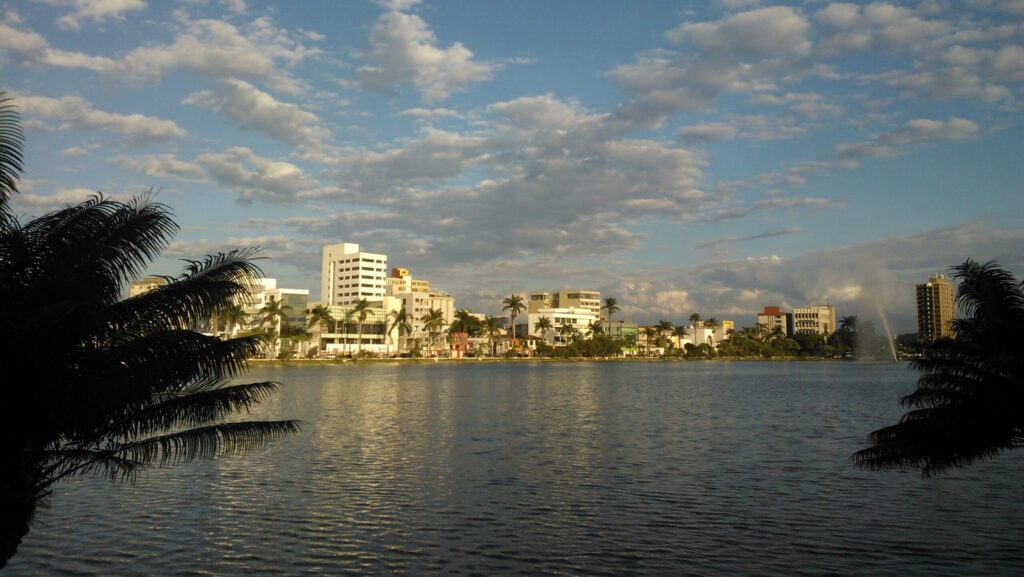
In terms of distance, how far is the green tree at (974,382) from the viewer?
1345 cm

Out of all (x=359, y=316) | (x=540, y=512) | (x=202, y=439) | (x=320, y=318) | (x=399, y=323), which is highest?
(x=359, y=316)

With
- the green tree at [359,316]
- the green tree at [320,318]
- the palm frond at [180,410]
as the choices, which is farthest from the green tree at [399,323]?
the palm frond at [180,410]

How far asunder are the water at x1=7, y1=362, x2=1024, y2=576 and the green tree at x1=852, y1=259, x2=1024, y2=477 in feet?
9.57

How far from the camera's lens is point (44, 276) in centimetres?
1138

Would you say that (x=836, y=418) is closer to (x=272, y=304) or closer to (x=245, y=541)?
(x=245, y=541)

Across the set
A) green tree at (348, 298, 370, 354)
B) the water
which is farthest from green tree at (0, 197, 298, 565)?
green tree at (348, 298, 370, 354)

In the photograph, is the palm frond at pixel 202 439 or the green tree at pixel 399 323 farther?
the green tree at pixel 399 323

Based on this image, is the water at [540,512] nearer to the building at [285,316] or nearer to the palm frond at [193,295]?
the palm frond at [193,295]

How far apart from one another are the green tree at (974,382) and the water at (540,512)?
2.92 m

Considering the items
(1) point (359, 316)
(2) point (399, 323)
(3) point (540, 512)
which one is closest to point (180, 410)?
(3) point (540, 512)

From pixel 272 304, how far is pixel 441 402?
4160 inches

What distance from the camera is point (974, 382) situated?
46.6ft

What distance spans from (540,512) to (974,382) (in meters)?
11.4

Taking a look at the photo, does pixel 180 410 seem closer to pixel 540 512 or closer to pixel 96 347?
pixel 96 347
